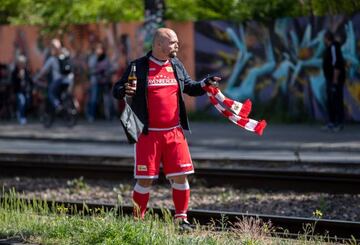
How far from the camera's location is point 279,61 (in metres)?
19.8

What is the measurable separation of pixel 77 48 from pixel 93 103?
79.1 inches

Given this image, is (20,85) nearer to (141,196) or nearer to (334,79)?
(334,79)

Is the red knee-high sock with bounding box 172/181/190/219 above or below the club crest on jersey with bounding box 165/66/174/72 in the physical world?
below

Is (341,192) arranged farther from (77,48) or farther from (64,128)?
(77,48)

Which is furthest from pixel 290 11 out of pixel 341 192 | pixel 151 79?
pixel 151 79

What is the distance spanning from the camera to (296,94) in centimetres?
1959

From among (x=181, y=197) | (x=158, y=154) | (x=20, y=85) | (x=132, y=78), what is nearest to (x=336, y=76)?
(x=20, y=85)

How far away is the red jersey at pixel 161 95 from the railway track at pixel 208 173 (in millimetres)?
3612

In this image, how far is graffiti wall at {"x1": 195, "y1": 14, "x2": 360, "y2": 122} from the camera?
62.1 ft

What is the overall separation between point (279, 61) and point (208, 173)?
8.41m

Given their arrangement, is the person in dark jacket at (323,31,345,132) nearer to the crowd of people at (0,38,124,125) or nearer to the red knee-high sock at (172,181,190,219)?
the crowd of people at (0,38,124,125)

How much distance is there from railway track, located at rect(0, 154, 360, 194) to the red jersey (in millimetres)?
3612

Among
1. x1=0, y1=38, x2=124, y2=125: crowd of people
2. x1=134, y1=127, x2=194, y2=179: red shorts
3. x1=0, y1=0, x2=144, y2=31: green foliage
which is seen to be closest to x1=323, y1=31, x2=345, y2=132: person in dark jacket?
x1=0, y1=38, x2=124, y2=125: crowd of people

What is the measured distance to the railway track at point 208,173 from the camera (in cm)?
1100
